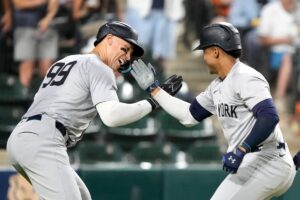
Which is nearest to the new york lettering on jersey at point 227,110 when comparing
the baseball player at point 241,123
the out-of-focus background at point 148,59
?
the baseball player at point 241,123

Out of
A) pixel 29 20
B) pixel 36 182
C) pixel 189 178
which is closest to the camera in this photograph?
pixel 36 182

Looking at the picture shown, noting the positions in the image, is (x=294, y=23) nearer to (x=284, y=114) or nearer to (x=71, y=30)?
(x=284, y=114)

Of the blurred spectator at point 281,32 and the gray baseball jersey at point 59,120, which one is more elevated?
the gray baseball jersey at point 59,120

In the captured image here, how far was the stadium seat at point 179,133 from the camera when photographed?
417 inches

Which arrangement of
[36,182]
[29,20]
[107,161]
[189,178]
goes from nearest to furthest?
[36,182] → [189,178] → [107,161] → [29,20]

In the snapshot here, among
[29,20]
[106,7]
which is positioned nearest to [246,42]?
[106,7]

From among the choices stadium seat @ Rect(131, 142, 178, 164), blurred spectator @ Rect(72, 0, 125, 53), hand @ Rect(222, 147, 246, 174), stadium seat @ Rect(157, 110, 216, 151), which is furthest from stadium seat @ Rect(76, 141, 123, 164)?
hand @ Rect(222, 147, 246, 174)

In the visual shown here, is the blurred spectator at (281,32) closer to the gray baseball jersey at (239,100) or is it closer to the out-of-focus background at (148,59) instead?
the out-of-focus background at (148,59)

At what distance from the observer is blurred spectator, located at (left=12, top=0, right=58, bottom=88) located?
1077 cm

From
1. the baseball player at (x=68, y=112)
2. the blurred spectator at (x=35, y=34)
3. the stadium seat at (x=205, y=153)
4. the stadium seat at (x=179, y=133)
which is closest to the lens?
the baseball player at (x=68, y=112)

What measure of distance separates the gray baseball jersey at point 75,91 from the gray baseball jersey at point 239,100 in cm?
69

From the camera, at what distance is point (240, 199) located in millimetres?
5980

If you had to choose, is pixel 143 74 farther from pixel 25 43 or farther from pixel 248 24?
pixel 248 24

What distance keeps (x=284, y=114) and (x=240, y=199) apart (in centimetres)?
548
